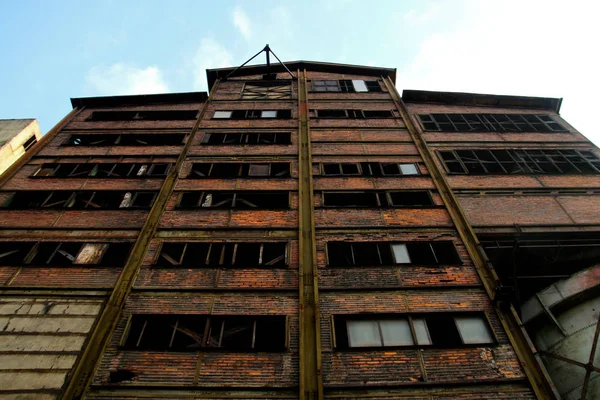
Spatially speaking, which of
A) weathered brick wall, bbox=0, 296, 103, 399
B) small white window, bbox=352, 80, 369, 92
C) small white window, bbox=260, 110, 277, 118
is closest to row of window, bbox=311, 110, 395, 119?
small white window, bbox=260, 110, 277, 118

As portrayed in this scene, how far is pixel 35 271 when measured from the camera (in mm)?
10086

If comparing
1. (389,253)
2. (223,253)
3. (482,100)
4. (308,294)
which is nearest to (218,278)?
(223,253)

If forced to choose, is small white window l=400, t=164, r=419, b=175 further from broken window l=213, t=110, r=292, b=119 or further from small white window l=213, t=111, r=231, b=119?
small white window l=213, t=111, r=231, b=119

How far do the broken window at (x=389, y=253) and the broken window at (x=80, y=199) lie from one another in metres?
6.77

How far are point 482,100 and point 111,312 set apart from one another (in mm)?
19495

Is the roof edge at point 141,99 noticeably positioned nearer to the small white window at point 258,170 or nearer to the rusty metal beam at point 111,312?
the small white window at point 258,170

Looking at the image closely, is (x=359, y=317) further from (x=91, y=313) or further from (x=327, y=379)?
(x=91, y=313)

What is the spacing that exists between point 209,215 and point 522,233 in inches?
389

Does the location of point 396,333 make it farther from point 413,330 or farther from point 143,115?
point 143,115

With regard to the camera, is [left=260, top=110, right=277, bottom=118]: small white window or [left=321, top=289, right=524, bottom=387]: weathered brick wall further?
[left=260, top=110, right=277, bottom=118]: small white window

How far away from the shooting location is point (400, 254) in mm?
10539

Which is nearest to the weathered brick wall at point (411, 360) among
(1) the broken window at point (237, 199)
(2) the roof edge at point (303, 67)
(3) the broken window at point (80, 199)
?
(1) the broken window at point (237, 199)

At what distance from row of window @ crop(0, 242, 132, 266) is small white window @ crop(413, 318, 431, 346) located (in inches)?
317

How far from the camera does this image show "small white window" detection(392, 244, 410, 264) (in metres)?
10.3
